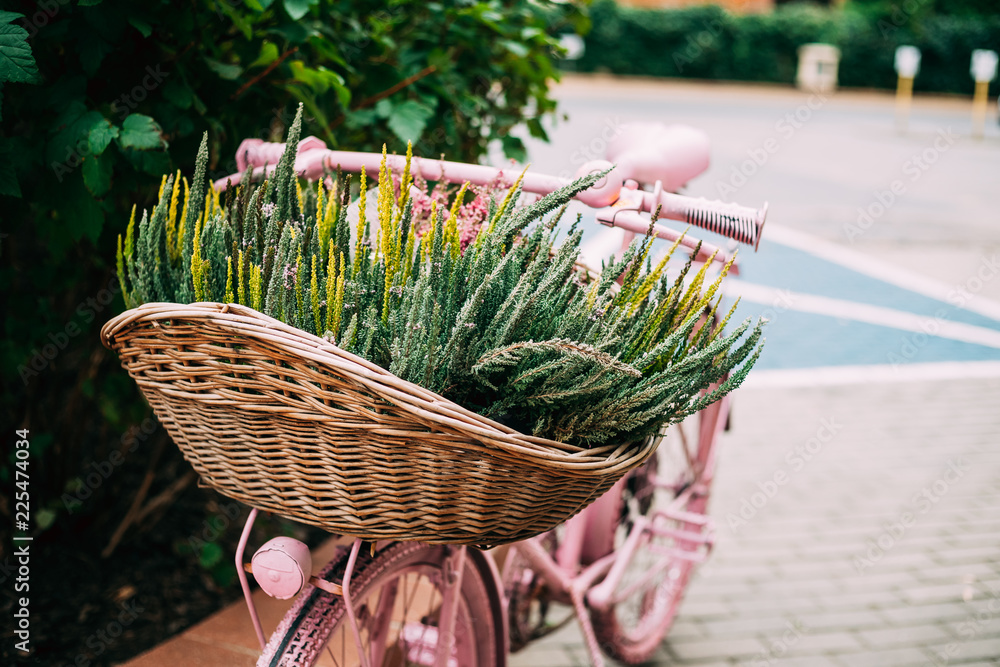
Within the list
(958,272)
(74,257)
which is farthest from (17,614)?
(958,272)

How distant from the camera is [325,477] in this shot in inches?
51.7

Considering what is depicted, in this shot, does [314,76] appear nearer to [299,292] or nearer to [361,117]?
[361,117]

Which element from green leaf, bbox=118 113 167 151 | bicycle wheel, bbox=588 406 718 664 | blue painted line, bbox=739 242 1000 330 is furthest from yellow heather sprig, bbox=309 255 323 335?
blue painted line, bbox=739 242 1000 330

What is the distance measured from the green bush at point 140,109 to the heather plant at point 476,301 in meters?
0.48

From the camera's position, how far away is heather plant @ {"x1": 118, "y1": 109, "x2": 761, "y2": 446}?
4.21ft

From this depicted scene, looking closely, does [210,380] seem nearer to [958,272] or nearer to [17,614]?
[17,614]

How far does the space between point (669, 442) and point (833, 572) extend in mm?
960

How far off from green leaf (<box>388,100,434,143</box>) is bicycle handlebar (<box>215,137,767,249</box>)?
1.41 feet

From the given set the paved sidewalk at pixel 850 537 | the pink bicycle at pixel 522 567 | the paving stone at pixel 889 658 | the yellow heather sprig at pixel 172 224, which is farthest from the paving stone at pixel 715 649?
the yellow heather sprig at pixel 172 224

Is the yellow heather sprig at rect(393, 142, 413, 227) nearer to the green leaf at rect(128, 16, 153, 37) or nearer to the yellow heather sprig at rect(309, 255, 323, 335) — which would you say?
the yellow heather sprig at rect(309, 255, 323, 335)

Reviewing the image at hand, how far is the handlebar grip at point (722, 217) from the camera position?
1685 mm

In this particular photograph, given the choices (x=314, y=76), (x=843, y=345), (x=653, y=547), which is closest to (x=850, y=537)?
(x=653, y=547)

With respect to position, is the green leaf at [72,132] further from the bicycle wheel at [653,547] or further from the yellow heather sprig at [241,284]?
the bicycle wheel at [653,547]

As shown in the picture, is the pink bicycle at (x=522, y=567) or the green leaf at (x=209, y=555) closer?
the pink bicycle at (x=522, y=567)
